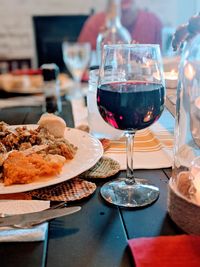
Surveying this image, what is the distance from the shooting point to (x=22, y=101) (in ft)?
4.64

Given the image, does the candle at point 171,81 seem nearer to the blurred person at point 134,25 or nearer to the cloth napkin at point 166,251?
the cloth napkin at point 166,251

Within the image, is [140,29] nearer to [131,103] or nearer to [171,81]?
[171,81]

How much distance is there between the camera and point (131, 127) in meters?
0.56

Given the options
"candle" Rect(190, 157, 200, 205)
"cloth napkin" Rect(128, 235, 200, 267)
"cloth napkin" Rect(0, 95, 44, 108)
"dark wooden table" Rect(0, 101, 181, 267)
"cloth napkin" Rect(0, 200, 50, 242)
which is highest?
"candle" Rect(190, 157, 200, 205)

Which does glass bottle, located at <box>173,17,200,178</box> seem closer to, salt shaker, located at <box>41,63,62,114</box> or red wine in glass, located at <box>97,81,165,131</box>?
red wine in glass, located at <box>97,81,165,131</box>

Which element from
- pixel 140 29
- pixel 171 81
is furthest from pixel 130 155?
pixel 140 29

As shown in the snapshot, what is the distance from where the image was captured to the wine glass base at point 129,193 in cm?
54

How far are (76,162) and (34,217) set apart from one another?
0.53 feet

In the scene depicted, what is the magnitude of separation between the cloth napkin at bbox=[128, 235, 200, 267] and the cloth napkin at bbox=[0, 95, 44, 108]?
983mm

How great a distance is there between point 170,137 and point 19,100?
0.79 meters

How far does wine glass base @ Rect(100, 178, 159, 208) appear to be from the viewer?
0.54 meters

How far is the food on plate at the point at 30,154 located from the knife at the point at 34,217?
0.08 m

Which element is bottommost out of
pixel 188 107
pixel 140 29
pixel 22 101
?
pixel 22 101

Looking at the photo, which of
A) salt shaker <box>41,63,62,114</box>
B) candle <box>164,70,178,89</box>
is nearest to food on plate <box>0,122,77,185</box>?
candle <box>164,70,178,89</box>
